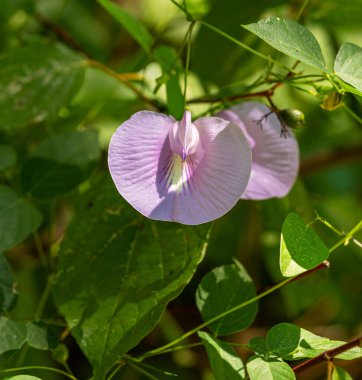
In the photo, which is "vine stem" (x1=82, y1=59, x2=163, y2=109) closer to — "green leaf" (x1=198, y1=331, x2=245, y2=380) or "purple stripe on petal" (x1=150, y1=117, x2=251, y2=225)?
"purple stripe on petal" (x1=150, y1=117, x2=251, y2=225)

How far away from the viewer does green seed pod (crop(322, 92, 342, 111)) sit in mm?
845

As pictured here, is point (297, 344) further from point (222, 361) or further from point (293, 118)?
point (293, 118)

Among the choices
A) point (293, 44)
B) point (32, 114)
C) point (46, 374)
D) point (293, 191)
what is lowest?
point (46, 374)

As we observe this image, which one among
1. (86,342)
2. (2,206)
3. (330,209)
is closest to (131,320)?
(86,342)

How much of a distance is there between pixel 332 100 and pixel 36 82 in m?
0.51

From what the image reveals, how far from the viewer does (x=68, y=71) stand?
113 cm

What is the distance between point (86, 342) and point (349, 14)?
3.13ft

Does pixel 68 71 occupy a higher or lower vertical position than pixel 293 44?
lower

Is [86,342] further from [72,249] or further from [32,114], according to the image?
[32,114]

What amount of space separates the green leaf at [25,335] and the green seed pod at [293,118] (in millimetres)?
422

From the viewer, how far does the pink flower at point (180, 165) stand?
783 millimetres

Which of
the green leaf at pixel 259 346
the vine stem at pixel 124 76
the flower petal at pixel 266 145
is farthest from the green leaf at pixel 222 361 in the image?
the vine stem at pixel 124 76

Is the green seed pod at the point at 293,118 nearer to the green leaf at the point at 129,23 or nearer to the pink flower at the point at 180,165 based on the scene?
the pink flower at the point at 180,165

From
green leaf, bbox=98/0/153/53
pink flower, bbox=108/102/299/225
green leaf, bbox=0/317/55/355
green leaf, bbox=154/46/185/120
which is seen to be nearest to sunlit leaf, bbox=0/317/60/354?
green leaf, bbox=0/317/55/355
